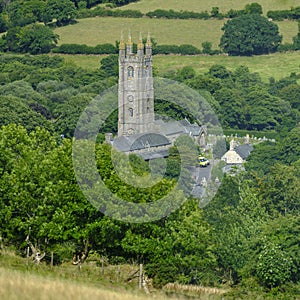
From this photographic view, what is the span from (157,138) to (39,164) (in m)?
65.3

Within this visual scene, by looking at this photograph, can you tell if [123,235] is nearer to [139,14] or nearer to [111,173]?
[111,173]

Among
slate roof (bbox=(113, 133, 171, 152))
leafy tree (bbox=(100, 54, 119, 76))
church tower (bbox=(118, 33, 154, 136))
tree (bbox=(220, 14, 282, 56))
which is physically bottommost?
slate roof (bbox=(113, 133, 171, 152))

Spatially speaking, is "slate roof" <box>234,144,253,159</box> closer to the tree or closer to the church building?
the church building

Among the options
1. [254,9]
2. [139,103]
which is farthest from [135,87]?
[254,9]

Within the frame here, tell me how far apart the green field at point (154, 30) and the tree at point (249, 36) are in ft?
8.37

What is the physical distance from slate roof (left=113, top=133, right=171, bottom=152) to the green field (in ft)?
175

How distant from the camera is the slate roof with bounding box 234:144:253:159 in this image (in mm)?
116438

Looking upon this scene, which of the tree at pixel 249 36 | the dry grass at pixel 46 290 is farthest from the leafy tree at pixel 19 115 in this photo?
the dry grass at pixel 46 290

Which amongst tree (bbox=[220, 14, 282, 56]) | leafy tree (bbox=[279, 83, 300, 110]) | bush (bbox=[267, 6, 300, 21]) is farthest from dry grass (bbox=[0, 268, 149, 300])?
bush (bbox=[267, 6, 300, 21])

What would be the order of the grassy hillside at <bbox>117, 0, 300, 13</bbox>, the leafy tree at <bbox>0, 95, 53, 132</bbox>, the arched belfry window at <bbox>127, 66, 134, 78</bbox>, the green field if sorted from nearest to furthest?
the leafy tree at <bbox>0, 95, 53, 132</bbox>, the arched belfry window at <bbox>127, 66, 134, 78</bbox>, the green field, the grassy hillside at <bbox>117, 0, 300, 13</bbox>

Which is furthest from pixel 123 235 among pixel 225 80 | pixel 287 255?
pixel 225 80

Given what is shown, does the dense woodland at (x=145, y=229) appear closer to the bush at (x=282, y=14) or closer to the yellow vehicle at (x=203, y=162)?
the yellow vehicle at (x=203, y=162)

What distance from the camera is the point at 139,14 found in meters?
178

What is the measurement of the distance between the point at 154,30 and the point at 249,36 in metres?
13.4
